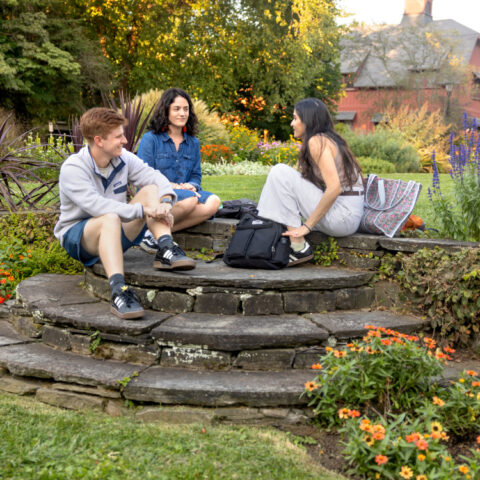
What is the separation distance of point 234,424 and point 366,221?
1871mm

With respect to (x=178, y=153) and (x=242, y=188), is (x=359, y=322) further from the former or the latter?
(x=242, y=188)

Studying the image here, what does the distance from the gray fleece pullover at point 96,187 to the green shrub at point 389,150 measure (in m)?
12.2

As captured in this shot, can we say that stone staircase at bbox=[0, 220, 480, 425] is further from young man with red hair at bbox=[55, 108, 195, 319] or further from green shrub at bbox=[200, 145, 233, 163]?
green shrub at bbox=[200, 145, 233, 163]

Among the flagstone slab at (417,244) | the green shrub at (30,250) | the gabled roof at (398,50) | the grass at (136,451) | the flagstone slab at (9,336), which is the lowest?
the flagstone slab at (9,336)

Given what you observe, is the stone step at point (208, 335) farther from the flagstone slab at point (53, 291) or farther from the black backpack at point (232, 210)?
the black backpack at point (232, 210)

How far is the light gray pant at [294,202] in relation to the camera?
12.1ft

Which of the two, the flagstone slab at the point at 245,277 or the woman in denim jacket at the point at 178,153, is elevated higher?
the woman in denim jacket at the point at 178,153

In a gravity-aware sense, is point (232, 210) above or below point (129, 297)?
above

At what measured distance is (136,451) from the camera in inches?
90.4

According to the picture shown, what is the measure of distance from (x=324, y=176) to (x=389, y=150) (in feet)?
39.9

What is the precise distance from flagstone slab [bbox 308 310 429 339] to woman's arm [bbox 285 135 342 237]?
647 mm

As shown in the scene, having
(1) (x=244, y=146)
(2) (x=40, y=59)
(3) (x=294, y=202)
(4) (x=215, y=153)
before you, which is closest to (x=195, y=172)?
(3) (x=294, y=202)

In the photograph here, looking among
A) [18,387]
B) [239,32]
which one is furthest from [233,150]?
[18,387]

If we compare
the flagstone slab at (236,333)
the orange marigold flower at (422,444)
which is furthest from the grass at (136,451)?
the flagstone slab at (236,333)
